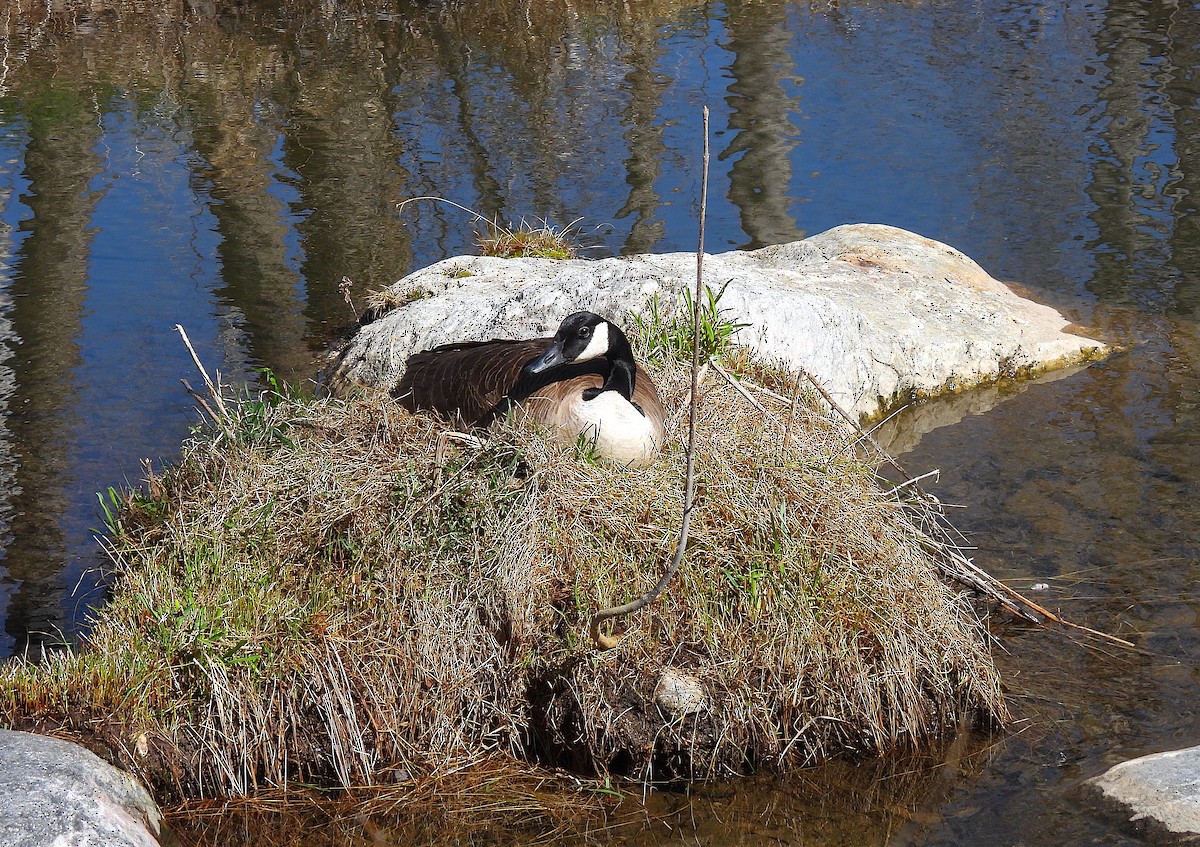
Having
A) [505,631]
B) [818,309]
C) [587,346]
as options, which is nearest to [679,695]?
[505,631]

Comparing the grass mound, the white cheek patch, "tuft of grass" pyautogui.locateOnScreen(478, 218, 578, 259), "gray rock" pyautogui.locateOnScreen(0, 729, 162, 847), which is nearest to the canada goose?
the white cheek patch

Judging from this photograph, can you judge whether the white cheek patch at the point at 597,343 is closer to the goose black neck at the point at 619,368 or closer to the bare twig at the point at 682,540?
the goose black neck at the point at 619,368

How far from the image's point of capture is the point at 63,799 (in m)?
3.62

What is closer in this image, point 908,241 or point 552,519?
point 552,519

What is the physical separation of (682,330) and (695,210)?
5.47 meters

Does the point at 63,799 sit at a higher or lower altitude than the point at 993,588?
higher

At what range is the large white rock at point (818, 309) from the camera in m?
7.26

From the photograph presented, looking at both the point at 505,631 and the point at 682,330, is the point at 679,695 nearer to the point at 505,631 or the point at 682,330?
the point at 505,631

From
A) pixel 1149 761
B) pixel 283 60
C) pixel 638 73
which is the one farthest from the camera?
pixel 283 60

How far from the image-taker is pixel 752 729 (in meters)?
4.42

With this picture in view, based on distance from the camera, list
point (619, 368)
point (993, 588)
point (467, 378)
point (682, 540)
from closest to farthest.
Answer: point (682, 540), point (619, 368), point (993, 588), point (467, 378)

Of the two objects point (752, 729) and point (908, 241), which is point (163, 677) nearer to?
point (752, 729)

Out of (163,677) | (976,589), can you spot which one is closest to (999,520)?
(976,589)

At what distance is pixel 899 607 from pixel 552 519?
4.75 feet
